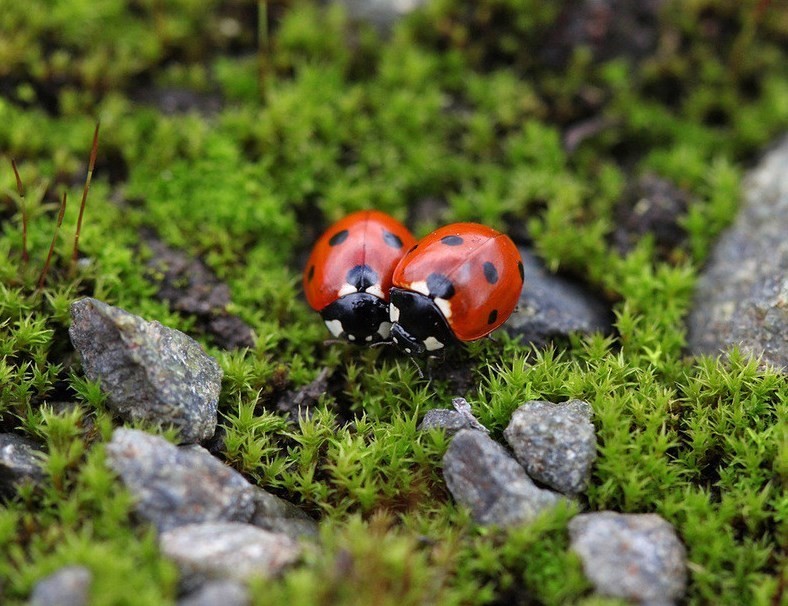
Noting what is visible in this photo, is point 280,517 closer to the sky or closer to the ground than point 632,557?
closer to the ground

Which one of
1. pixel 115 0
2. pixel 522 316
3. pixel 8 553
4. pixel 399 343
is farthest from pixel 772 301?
pixel 115 0

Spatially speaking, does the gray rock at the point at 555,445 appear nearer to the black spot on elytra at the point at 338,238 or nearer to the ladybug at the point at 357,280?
the ladybug at the point at 357,280

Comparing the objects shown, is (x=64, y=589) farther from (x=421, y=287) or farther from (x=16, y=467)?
(x=421, y=287)

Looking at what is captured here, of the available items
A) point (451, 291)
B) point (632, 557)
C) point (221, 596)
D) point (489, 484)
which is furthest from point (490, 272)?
point (221, 596)

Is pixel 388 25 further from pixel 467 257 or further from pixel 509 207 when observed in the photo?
pixel 467 257

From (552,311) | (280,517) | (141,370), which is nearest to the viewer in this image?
(280,517)

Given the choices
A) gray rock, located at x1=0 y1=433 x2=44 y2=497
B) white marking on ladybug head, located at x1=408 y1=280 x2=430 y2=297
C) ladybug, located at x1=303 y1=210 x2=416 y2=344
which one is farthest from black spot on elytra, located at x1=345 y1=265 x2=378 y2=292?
gray rock, located at x1=0 y1=433 x2=44 y2=497
